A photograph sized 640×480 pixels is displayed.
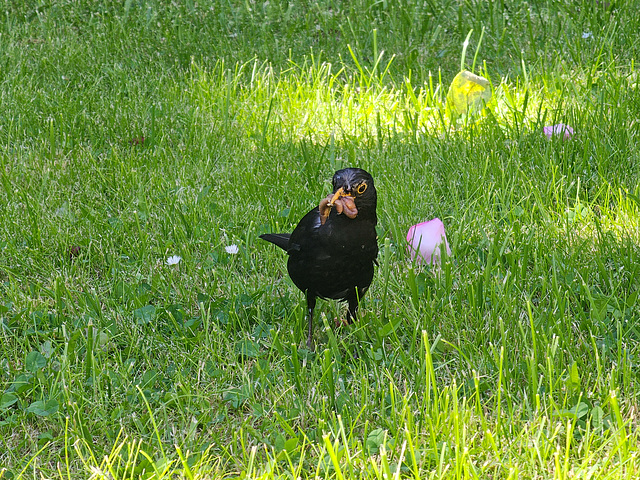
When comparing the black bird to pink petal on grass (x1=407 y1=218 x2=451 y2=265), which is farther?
pink petal on grass (x1=407 y1=218 x2=451 y2=265)

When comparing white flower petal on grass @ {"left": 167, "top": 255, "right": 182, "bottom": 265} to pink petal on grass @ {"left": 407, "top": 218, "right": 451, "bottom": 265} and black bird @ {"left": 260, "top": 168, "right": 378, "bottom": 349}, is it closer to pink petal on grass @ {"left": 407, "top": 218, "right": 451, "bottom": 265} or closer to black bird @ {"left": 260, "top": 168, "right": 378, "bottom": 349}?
black bird @ {"left": 260, "top": 168, "right": 378, "bottom": 349}

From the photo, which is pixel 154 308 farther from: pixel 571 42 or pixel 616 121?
pixel 571 42

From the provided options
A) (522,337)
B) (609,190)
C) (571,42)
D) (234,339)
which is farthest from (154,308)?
(571,42)

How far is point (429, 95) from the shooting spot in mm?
4855

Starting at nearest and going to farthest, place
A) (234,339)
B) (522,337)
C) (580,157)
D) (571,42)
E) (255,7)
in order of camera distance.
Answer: (522,337)
(234,339)
(580,157)
(571,42)
(255,7)

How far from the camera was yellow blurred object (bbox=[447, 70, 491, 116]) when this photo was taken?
4.65 m

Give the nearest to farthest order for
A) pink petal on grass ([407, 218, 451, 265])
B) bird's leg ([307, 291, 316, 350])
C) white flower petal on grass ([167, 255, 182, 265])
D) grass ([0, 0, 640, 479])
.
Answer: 1. grass ([0, 0, 640, 479])
2. bird's leg ([307, 291, 316, 350])
3. pink petal on grass ([407, 218, 451, 265])
4. white flower petal on grass ([167, 255, 182, 265])

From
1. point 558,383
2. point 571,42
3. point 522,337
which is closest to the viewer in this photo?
point 558,383

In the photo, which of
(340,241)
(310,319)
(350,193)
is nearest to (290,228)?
(310,319)

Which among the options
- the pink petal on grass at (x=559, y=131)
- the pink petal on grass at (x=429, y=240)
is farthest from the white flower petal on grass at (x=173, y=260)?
the pink petal on grass at (x=559, y=131)

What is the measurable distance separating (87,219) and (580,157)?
2.64 metres


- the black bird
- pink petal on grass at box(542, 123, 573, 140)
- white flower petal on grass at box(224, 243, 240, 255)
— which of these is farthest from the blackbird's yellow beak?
pink petal on grass at box(542, 123, 573, 140)

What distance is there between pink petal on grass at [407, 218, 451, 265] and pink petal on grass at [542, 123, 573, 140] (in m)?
1.28

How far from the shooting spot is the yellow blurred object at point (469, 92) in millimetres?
4652
